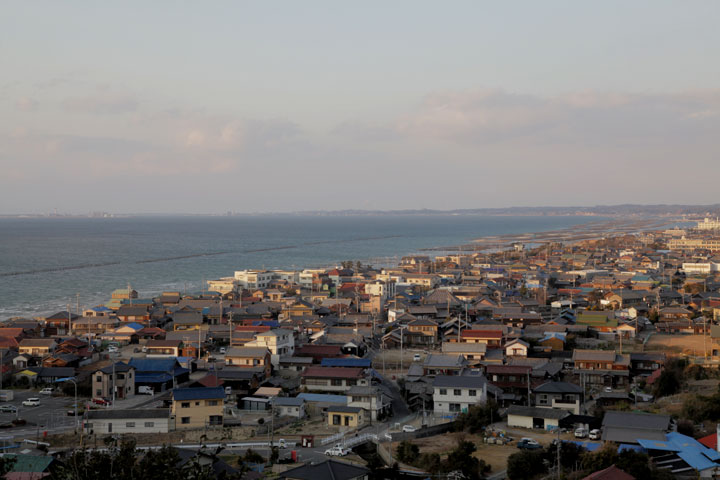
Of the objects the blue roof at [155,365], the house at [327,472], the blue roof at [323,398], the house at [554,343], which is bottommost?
the blue roof at [323,398]

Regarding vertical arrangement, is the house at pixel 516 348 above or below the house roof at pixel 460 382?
below

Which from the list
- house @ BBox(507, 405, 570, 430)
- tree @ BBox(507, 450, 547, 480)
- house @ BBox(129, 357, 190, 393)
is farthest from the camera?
house @ BBox(129, 357, 190, 393)

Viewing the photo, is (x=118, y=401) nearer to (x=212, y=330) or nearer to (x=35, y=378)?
(x=35, y=378)

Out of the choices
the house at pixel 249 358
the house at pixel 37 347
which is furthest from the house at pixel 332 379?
the house at pixel 37 347

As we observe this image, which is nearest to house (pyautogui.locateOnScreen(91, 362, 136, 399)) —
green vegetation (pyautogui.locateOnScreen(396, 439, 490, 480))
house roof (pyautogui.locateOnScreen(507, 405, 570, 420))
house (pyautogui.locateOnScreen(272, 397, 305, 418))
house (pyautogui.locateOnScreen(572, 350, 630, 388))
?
house (pyautogui.locateOnScreen(272, 397, 305, 418))

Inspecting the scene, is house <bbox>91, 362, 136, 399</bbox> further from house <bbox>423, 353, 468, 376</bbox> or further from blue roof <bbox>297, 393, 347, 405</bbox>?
house <bbox>423, 353, 468, 376</bbox>

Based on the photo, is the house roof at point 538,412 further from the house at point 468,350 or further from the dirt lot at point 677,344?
the dirt lot at point 677,344

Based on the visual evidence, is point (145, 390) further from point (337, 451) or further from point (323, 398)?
point (337, 451)
